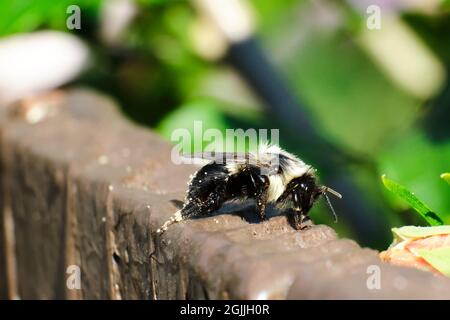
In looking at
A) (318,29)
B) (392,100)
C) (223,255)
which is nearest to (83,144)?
(223,255)

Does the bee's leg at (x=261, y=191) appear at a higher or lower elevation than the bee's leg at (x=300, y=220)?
higher

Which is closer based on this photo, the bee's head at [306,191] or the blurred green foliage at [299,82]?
the bee's head at [306,191]

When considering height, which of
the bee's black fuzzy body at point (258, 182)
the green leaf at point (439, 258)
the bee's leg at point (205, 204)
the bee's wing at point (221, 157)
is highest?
the bee's wing at point (221, 157)

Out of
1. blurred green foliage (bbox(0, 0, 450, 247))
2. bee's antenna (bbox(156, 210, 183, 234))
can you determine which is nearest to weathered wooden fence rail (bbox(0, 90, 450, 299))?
bee's antenna (bbox(156, 210, 183, 234))

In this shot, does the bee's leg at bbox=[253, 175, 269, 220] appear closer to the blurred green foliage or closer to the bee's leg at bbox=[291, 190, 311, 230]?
the bee's leg at bbox=[291, 190, 311, 230]

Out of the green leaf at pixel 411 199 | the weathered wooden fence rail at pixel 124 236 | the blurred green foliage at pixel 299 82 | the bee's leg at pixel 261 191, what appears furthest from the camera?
the blurred green foliage at pixel 299 82

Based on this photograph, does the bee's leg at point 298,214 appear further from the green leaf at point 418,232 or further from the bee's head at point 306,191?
the green leaf at point 418,232

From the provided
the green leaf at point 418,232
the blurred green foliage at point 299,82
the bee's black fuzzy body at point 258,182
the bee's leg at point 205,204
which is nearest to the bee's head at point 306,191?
the bee's black fuzzy body at point 258,182

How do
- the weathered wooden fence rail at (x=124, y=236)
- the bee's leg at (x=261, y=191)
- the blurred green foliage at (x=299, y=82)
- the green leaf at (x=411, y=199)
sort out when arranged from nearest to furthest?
the weathered wooden fence rail at (x=124, y=236) → the green leaf at (x=411, y=199) → the bee's leg at (x=261, y=191) → the blurred green foliage at (x=299, y=82)

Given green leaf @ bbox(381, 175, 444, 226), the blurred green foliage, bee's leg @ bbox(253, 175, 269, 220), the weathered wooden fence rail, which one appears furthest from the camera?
the blurred green foliage
